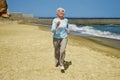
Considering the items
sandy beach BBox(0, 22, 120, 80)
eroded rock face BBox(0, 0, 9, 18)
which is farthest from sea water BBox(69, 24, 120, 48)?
eroded rock face BBox(0, 0, 9, 18)

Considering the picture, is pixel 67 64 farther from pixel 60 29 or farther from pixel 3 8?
pixel 3 8

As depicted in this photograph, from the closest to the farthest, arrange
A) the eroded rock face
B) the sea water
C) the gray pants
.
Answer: the gray pants → the sea water → the eroded rock face

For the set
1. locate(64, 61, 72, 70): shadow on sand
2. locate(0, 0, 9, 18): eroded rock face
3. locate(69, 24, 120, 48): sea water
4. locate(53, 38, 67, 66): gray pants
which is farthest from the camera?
locate(0, 0, 9, 18): eroded rock face

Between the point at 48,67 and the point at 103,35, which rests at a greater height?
the point at 48,67

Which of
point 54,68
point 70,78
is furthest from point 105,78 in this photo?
point 54,68

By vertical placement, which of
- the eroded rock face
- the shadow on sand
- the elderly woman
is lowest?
the eroded rock face

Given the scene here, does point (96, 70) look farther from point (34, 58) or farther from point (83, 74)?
point (34, 58)

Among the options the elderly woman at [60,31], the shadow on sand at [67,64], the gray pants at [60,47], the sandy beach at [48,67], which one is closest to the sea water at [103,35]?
the sandy beach at [48,67]

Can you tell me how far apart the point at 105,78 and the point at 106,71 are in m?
0.77

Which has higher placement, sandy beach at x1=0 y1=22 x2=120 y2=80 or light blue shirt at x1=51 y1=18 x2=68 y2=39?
light blue shirt at x1=51 y1=18 x2=68 y2=39

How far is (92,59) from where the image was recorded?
404 inches

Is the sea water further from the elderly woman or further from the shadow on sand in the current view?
the elderly woman

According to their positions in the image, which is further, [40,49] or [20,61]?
[40,49]

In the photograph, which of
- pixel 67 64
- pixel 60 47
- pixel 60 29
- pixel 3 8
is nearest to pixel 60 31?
pixel 60 29
